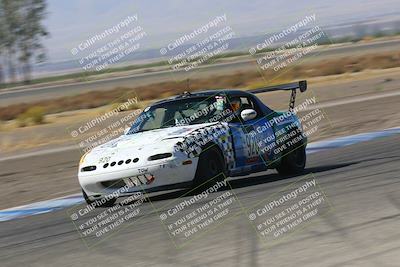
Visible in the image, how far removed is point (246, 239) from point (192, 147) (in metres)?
2.86

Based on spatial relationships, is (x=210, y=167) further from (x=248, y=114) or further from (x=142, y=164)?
(x=248, y=114)

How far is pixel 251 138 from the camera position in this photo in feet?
35.8

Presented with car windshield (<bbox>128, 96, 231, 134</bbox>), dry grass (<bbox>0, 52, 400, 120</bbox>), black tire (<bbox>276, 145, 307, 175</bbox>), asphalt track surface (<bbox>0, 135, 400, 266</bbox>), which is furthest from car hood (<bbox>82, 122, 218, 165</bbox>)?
dry grass (<bbox>0, 52, 400, 120</bbox>)

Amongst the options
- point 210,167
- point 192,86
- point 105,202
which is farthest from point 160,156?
point 192,86

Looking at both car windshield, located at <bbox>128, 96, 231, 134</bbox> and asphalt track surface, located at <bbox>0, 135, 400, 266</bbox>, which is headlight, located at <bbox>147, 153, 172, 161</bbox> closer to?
asphalt track surface, located at <bbox>0, 135, 400, 266</bbox>

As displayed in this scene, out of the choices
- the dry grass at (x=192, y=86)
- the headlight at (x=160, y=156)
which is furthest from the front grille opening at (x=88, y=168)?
the dry grass at (x=192, y=86)

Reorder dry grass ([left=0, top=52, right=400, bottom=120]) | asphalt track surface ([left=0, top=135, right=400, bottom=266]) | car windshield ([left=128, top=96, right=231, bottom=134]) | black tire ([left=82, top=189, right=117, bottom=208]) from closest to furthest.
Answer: asphalt track surface ([left=0, top=135, right=400, bottom=266])
black tire ([left=82, top=189, right=117, bottom=208])
car windshield ([left=128, top=96, right=231, bottom=134])
dry grass ([left=0, top=52, right=400, bottom=120])

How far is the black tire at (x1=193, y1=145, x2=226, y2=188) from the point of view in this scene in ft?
32.3

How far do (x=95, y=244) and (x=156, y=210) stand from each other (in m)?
1.72

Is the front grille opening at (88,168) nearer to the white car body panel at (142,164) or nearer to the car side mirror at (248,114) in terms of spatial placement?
the white car body panel at (142,164)

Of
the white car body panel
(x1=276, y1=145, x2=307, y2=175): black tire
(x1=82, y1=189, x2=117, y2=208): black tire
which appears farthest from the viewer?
(x1=276, y1=145, x2=307, y2=175): black tire

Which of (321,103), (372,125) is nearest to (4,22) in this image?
(321,103)

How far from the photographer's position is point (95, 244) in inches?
303

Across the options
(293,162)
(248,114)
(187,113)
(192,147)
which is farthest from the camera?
(293,162)
